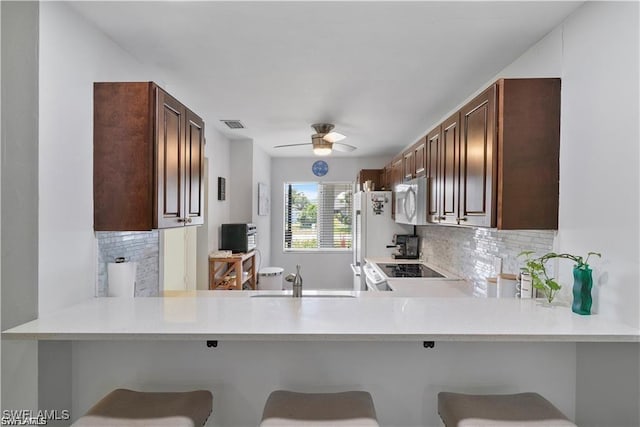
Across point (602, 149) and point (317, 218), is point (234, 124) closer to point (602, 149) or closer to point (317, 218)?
point (317, 218)

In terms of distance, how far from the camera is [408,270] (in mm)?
3957

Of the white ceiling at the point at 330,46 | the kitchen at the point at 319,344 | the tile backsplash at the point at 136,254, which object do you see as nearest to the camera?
the kitchen at the point at 319,344

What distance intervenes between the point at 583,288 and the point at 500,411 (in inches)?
24.6

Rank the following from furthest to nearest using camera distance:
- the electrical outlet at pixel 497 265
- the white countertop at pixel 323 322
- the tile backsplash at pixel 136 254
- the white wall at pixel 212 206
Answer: the white wall at pixel 212 206 → the electrical outlet at pixel 497 265 → the tile backsplash at pixel 136 254 → the white countertop at pixel 323 322

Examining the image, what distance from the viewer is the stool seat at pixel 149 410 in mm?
1361

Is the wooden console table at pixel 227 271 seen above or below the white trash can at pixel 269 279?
above

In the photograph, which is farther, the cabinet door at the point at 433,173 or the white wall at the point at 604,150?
the cabinet door at the point at 433,173

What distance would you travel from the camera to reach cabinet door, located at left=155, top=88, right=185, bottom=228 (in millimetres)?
1917

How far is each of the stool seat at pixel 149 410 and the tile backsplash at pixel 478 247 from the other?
1598 mm

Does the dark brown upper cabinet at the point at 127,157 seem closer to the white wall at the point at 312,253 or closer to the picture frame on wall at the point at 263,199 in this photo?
the picture frame on wall at the point at 263,199

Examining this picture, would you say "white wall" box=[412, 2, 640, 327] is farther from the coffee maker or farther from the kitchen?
the coffee maker

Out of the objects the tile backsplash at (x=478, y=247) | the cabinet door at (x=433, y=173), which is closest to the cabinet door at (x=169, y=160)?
the tile backsplash at (x=478, y=247)

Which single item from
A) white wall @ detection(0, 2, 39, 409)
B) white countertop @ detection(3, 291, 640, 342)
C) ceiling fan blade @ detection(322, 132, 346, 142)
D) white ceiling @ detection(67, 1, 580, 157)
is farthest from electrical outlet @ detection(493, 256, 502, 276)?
white wall @ detection(0, 2, 39, 409)

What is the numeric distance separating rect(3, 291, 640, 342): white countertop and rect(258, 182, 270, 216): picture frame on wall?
3592mm
